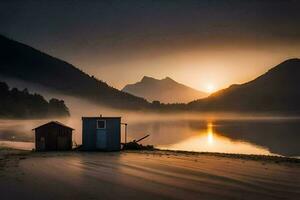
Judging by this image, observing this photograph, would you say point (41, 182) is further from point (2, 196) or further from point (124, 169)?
point (124, 169)

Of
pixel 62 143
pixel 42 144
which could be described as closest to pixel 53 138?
pixel 62 143

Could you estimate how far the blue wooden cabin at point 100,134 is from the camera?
120 ft

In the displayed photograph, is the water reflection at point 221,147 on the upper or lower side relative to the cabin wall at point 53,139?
lower

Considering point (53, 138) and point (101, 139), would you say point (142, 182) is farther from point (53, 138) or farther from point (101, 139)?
point (53, 138)

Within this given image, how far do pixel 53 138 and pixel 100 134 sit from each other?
4611mm

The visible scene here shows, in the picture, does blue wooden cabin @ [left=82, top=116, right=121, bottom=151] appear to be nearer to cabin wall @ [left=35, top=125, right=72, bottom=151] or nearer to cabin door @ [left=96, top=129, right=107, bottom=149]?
cabin door @ [left=96, top=129, right=107, bottom=149]

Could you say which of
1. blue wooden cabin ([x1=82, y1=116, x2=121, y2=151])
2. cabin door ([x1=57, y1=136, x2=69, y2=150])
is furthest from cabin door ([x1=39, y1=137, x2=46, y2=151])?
blue wooden cabin ([x1=82, y1=116, x2=121, y2=151])

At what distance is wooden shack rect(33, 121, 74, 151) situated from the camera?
37250mm

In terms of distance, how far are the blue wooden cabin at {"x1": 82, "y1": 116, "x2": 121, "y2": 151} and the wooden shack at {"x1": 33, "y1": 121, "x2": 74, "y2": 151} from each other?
2082 millimetres

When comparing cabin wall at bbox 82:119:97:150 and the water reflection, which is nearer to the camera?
cabin wall at bbox 82:119:97:150

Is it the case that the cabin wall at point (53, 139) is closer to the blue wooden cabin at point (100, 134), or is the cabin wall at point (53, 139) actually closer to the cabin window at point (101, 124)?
the blue wooden cabin at point (100, 134)

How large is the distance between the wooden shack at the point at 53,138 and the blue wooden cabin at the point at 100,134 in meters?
2.08

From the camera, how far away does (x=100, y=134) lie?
1439 inches

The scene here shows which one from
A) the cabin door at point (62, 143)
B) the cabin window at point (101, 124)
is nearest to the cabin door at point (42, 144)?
the cabin door at point (62, 143)
